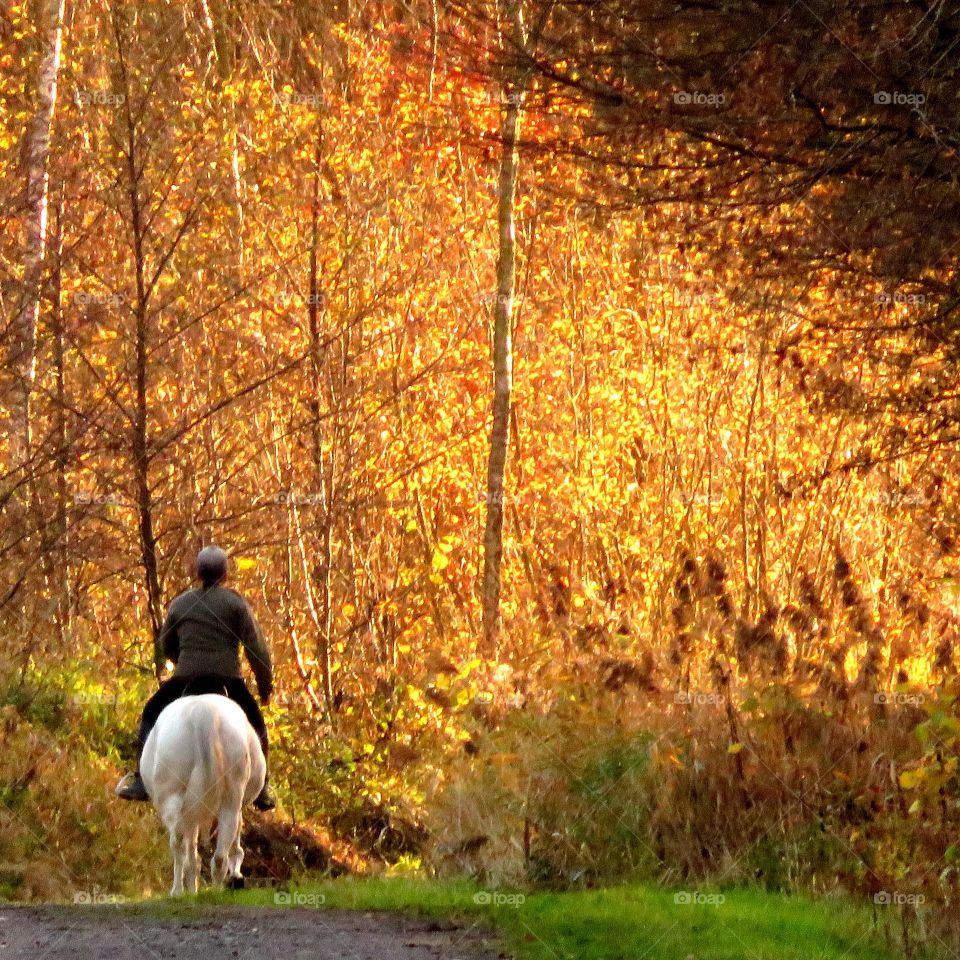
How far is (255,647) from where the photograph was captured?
1373 centimetres

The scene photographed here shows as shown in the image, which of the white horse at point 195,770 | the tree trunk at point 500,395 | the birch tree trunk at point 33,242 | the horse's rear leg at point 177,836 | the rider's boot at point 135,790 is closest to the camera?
the white horse at point 195,770

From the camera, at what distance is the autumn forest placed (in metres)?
12.1

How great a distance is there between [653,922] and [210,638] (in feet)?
15.8

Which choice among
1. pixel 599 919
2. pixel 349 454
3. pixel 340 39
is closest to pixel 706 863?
pixel 599 919

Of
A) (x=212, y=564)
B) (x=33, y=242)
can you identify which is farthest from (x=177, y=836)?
(x=33, y=242)

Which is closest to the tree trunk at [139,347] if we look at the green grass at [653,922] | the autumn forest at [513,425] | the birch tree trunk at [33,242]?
the autumn forest at [513,425]

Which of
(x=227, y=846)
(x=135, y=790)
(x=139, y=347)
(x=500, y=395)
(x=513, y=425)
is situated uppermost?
(x=513, y=425)

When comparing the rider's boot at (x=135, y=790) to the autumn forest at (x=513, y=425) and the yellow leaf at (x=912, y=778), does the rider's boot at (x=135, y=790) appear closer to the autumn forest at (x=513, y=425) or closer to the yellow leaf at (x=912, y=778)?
the autumn forest at (x=513, y=425)

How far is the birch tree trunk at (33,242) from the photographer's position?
55.4 feet

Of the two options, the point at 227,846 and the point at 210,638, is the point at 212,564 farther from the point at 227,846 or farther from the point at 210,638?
the point at 227,846

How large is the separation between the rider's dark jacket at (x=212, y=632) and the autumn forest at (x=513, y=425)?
4.45ft

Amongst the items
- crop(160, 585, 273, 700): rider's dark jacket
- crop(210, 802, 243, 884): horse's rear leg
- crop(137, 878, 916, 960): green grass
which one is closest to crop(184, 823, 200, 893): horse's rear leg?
crop(210, 802, 243, 884): horse's rear leg

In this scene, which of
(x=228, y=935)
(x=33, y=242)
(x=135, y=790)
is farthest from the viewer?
(x=33, y=242)

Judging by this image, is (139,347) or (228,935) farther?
(139,347)
